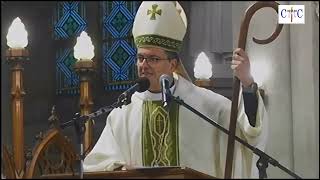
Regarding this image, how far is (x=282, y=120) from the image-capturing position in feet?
14.8

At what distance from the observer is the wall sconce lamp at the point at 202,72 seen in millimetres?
5391

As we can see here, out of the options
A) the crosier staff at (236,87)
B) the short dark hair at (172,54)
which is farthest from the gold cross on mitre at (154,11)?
the crosier staff at (236,87)

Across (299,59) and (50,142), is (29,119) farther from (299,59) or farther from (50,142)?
(299,59)

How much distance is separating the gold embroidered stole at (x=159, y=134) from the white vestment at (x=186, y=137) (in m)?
0.03

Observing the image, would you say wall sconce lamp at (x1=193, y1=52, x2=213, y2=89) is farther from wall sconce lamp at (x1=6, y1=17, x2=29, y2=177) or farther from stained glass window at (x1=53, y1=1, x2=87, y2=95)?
stained glass window at (x1=53, y1=1, x2=87, y2=95)

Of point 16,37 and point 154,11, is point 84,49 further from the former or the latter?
point 154,11

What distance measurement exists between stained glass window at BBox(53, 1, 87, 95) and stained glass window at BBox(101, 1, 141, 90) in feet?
0.61

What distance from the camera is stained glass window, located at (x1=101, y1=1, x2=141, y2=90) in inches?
242

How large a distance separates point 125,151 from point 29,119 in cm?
149

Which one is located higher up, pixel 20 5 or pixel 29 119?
pixel 20 5

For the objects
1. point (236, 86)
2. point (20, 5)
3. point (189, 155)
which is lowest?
point (189, 155)

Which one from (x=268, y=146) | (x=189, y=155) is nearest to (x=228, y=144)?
(x=268, y=146)

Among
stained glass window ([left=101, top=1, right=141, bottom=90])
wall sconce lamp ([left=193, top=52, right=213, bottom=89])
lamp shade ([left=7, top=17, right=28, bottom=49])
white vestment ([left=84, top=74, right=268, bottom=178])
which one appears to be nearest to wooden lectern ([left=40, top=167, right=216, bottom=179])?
white vestment ([left=84, top=74, right=268, bottom=178])

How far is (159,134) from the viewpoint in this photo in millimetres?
5020
